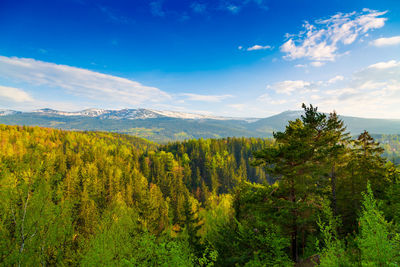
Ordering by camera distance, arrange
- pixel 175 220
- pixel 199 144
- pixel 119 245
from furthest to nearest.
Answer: pixel 199 144 < pixel 175 220 < pixel 119 245

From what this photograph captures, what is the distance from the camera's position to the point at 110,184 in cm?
6106

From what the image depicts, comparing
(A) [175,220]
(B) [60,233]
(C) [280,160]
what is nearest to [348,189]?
(C) [280,160]

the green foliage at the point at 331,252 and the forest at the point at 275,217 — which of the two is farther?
the forest at the point at 275,217

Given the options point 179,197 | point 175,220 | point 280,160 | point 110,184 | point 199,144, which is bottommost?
point 175,220

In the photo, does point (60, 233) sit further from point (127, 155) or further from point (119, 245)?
point (127, 155)

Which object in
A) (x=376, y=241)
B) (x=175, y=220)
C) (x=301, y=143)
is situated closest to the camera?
(x=376, y=241)

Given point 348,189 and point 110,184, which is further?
point 110,184

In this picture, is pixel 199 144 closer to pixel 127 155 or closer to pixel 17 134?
pixel 127 155

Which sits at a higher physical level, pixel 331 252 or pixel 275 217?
pixel 331 252

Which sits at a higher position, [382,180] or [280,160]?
[280,160]

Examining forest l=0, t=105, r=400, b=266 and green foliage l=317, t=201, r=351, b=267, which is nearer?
green foliage l=317, t=201, r=351, b=267

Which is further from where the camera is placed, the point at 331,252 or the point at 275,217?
the point at 275,217

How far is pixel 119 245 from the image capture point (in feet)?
56.1

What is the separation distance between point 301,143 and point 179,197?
5961 centimetres
